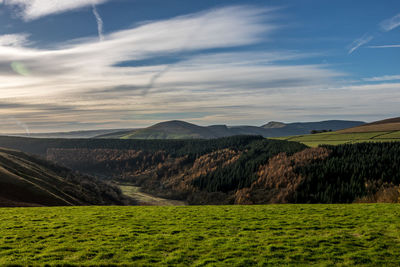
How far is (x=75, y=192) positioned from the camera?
89750 millimetres

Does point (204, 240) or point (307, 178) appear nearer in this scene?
point (204, 240)

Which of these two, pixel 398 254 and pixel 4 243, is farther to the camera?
pixel 4 243

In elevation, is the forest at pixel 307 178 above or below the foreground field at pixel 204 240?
below

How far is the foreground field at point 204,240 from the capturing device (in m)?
17.7

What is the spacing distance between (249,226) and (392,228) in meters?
14.2

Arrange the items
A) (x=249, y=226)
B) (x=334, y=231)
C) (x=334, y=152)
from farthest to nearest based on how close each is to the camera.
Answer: (x=334, y=152) < (x=249, y=226) < (x=334, y=231)

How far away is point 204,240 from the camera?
73.1 feet

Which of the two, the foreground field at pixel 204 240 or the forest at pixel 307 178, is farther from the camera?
the forest at pixel 307 178

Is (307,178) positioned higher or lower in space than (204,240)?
lower

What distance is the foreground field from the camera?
17656 mm

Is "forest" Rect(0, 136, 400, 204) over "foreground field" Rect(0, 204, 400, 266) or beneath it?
beneath

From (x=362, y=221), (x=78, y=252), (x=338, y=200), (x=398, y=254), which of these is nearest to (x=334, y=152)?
(x=338, y=200)

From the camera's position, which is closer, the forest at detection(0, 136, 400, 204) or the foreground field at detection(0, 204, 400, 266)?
the foreground field at detection(0, 204, 400, 266)

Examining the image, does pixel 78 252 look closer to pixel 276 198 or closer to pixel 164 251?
pixel 164 251
